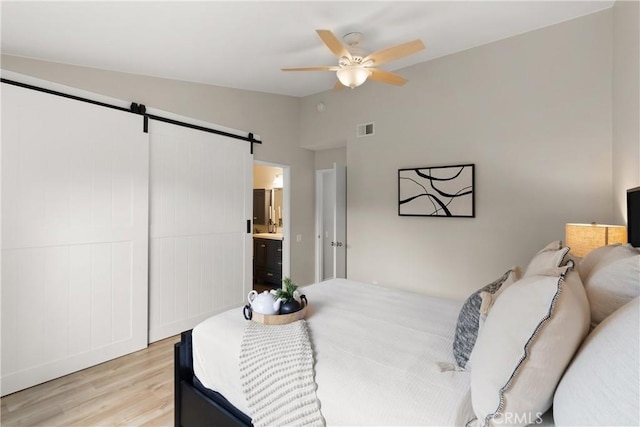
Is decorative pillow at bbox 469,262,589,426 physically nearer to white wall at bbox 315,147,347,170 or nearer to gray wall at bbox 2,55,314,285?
gray wall at bbox 2,55,314,285

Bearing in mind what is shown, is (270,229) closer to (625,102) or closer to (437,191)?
(437,191)

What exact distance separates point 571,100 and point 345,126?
2.38 m

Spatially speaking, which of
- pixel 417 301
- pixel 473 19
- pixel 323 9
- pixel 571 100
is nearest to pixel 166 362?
pixel 417 301

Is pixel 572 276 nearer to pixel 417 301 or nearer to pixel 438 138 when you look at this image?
pixel 417 301

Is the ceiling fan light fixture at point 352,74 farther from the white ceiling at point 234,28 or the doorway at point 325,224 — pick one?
the doorway at point 325,224

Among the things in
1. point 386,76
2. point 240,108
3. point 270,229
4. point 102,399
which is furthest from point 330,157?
point 102,399

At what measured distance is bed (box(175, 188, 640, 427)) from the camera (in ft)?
2.48

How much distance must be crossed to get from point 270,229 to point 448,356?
15.2 ft

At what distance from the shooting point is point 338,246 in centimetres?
419

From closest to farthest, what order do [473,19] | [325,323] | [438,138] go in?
1. [325,323]
2. [473,19]
3. [438,138]

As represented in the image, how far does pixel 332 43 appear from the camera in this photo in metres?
2.08

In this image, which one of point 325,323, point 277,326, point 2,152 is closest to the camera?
point 277,326

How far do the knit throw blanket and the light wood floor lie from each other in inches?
42.0

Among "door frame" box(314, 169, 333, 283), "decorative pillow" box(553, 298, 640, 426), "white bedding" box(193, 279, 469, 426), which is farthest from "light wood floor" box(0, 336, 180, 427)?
"door frame" box(314, 169, 333, 283)
